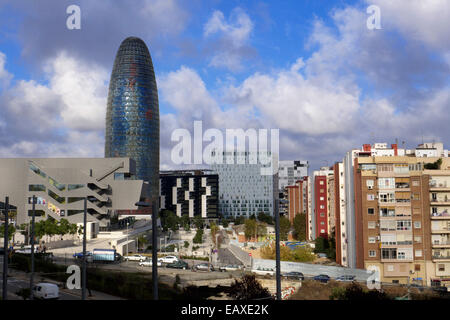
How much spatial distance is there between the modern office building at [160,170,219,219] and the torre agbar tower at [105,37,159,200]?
2473 centimetres

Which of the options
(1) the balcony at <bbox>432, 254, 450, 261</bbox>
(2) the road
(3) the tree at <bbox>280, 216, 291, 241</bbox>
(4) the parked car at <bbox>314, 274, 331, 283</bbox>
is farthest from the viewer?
(3) the tree at <bbox>280, 216, 291, 241</bbox>

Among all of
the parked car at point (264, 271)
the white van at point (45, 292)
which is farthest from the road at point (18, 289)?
the parked car at point (264, 271)

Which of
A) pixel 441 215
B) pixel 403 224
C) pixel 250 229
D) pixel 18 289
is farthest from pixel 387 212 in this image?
pixel 250 229

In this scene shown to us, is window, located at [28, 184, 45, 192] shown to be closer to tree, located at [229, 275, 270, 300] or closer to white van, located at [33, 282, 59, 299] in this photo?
white van, located at [33, 282, 59, 299]

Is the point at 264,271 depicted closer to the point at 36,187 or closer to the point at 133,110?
the point at 36,187

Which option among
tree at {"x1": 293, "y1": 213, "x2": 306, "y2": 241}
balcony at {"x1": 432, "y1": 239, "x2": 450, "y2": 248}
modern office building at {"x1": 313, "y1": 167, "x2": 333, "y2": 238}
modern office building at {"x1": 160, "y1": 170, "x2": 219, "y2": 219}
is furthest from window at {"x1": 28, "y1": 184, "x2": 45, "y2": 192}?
modern office building at {"x1": 160, "y1": 170, "x2": 219, "y2": 219}

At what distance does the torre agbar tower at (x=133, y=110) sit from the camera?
131 metres

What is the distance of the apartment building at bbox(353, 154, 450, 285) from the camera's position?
42.5m

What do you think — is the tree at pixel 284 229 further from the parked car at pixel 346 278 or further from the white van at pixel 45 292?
the white van at pixel 45 292

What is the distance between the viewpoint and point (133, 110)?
13062 centimetres

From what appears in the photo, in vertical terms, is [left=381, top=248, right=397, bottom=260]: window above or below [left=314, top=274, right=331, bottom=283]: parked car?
above

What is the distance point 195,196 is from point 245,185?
100 ft
